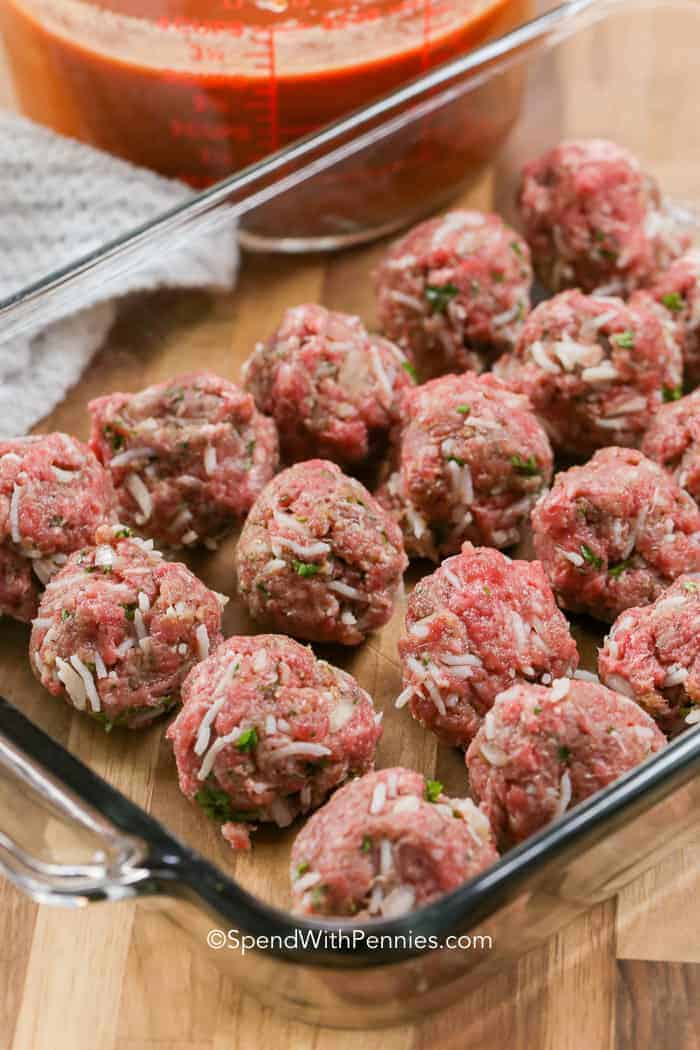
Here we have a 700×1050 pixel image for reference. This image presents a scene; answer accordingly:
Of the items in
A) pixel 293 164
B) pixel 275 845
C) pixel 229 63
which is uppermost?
pixel 229 63

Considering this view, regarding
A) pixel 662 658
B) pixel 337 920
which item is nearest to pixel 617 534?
pixel 662 658

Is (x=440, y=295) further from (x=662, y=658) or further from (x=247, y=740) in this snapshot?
(x=247, y=740)

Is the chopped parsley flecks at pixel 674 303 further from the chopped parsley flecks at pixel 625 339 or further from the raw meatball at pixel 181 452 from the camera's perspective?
the raw meatball at pixel 181 452

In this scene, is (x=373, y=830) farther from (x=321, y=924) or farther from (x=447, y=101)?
(x=447, y=101)

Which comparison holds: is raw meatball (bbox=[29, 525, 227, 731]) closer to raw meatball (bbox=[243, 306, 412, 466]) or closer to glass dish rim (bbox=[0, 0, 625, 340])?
raw meatball (bbox=[243, 306, 412, 466])

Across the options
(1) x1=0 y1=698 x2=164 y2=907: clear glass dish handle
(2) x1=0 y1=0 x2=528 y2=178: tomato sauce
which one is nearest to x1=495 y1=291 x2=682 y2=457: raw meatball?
(2) x1=0 y1=0 x2=528 y2=178: tomato sauce
